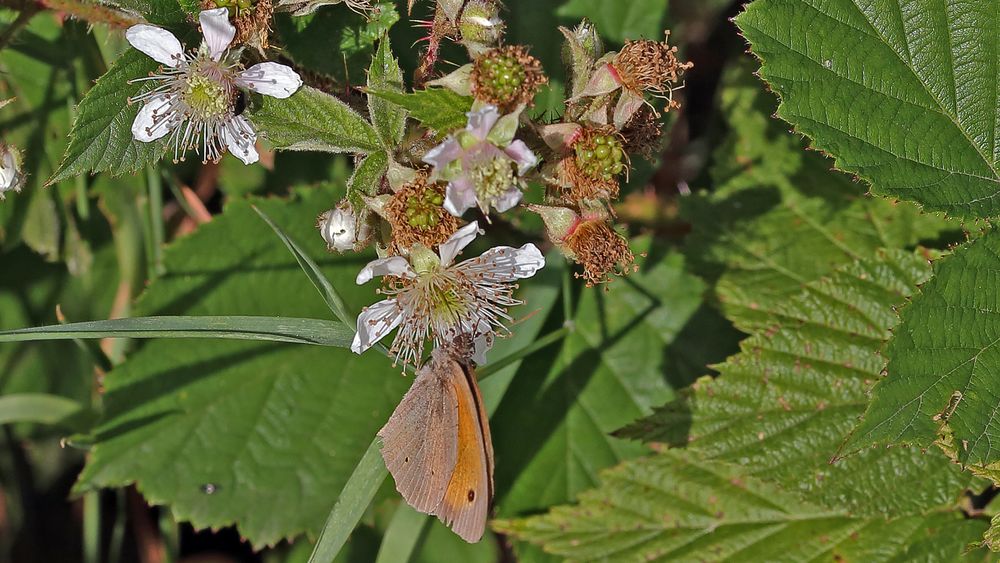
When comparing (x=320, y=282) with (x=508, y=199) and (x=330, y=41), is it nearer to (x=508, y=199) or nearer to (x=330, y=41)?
(x=508, y=199)

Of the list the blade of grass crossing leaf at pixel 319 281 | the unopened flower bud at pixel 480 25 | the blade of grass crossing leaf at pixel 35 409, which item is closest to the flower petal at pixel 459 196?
the unopened flower bud at pixel 480 25

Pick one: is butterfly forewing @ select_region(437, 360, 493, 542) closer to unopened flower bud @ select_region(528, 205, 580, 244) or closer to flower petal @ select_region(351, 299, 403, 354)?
flower petal @ select_region(351, 299, 403, 354)

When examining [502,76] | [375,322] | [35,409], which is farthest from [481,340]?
[35,409]

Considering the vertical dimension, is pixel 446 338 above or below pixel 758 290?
below

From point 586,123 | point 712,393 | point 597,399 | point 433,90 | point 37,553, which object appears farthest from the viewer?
point 37,553

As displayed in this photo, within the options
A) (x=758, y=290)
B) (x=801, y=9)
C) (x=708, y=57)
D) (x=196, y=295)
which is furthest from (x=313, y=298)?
(x=708, y=57)

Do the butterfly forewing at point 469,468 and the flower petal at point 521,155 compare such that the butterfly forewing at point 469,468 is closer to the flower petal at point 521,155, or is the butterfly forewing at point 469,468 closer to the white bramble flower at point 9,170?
the flower petal at point 521,155

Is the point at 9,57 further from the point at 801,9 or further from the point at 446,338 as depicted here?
the point at 801,9
